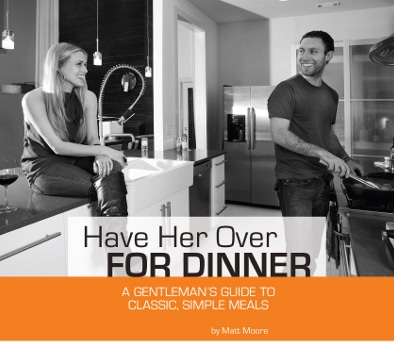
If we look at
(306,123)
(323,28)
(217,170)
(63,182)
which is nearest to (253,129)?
(217,170)

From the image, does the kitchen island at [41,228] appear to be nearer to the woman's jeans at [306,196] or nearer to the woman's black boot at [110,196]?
the woman's black boot at [110,196]

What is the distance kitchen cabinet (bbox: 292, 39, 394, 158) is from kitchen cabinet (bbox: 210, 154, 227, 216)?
1.78 m

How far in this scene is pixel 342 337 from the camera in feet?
3.21

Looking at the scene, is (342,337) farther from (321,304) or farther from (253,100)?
(253,100)

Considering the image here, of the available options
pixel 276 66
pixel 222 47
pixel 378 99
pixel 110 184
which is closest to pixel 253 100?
pixel 276 66

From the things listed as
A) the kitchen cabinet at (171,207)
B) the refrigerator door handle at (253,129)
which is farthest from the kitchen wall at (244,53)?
the kitchen cabinet at (171,207)

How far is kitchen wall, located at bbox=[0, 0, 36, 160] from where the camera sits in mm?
5715

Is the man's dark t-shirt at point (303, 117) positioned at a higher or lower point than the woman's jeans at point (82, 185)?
higher

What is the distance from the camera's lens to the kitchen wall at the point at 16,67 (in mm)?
5715

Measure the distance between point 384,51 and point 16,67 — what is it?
5.54m

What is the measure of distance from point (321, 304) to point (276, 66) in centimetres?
473

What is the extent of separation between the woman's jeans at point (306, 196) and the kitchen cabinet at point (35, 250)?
1.15 meters

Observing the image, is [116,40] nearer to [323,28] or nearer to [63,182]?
[323,28]

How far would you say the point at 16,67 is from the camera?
5848mm
